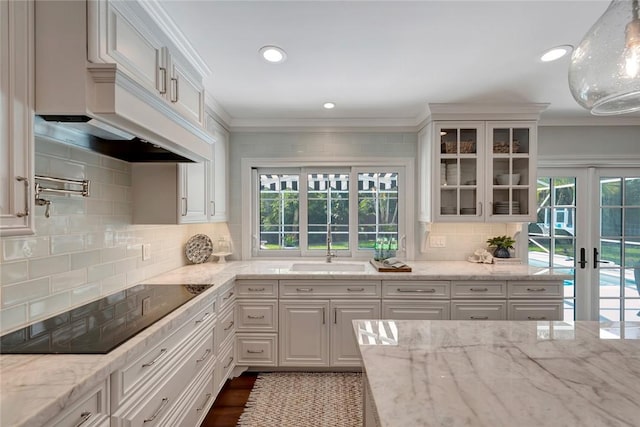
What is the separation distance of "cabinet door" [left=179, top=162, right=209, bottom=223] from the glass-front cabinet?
207 cm

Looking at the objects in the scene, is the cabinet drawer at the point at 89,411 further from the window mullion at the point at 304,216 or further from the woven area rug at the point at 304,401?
the window mullion at the point at 304,216

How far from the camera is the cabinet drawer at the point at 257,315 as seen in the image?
264cm

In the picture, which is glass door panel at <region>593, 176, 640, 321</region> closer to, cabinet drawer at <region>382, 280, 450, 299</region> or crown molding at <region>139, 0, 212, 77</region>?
cabinet drawer at <region>382, 280, 450, 299</region>

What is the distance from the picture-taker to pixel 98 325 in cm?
135

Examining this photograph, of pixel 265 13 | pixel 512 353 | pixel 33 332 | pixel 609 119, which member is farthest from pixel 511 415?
pixel 609 119

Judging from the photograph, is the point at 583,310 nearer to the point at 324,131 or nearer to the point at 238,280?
the point at 324,131

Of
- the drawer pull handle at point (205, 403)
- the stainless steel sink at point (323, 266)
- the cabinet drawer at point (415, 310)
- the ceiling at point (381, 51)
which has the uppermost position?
the ceiling at point (381, 51)

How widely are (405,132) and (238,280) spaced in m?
2.23

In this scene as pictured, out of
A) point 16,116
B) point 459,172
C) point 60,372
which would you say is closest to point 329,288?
point 459,172

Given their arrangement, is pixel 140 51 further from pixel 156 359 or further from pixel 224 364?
pixel 224 364

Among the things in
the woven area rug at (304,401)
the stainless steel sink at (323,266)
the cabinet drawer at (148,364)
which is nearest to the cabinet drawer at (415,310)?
the stainless steel sink at (323,266)

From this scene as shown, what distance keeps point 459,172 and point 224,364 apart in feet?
8.66

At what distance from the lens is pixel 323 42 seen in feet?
5.91

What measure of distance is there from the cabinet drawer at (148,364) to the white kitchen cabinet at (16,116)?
0.62m
